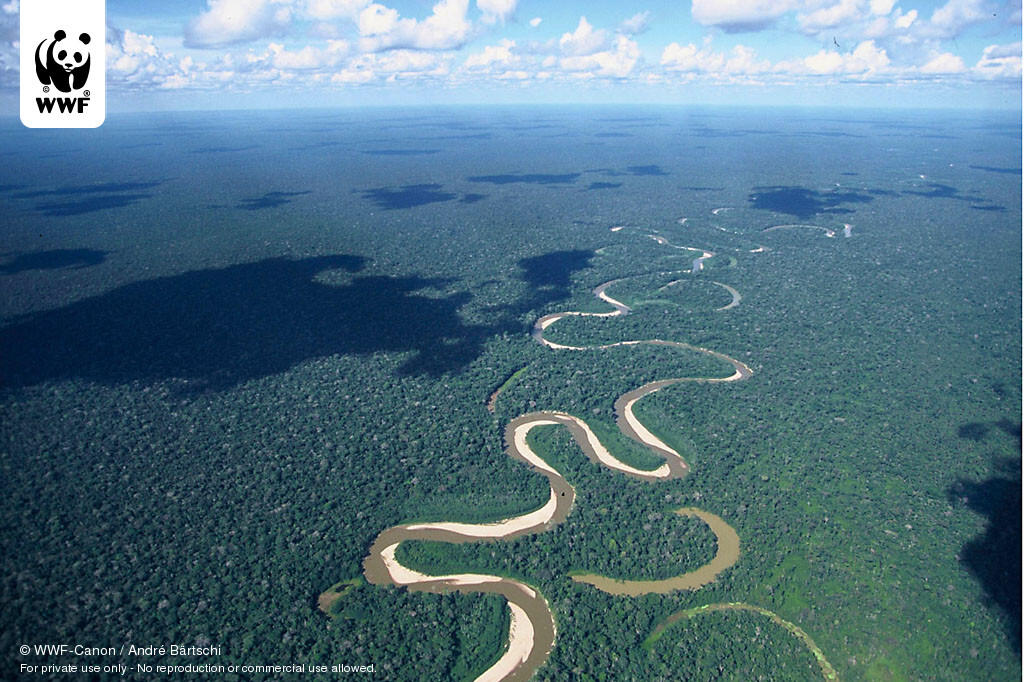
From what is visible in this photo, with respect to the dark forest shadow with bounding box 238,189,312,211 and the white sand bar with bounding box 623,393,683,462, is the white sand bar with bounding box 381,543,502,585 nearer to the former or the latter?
the white sand bar with bounding box 623,393,683,462

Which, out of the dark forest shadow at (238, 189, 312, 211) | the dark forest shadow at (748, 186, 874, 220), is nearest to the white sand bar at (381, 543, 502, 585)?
the dark forest shadow at (748, 186, 874, 220)

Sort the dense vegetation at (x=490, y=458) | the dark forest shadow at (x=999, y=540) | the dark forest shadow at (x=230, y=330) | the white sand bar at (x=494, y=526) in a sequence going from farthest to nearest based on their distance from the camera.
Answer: the dark forest shadow at (x=230, y=330) < the white sand bar at (x=494, y=526) < the dark forest shadow at (x=999, y=540) < the dense vegetation at (x=490, y=458)

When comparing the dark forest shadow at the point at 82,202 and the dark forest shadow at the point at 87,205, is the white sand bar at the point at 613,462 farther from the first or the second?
the dark forest shadow at the point at 82,202

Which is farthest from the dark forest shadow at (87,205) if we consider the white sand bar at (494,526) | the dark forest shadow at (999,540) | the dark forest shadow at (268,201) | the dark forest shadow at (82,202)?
the dark forest shadow at (999,540)

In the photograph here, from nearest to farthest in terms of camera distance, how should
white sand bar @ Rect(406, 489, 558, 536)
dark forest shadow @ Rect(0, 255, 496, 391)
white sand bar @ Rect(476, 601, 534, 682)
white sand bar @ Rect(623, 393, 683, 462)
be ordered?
white sand bar @ Rect(476, 601, 534, 682), white sand bar @ Rect(406, 489, 558, 536), white sand bar @ Rect(623, 393, 683, 462), dark forest shadow @ Rect(0, 255, 496, 391)

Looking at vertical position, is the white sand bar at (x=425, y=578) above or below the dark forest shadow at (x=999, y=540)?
below

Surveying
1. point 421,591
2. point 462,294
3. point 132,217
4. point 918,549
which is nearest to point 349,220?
point 132,217

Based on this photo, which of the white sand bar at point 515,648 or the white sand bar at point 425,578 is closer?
the white sand bar at point 515,648
